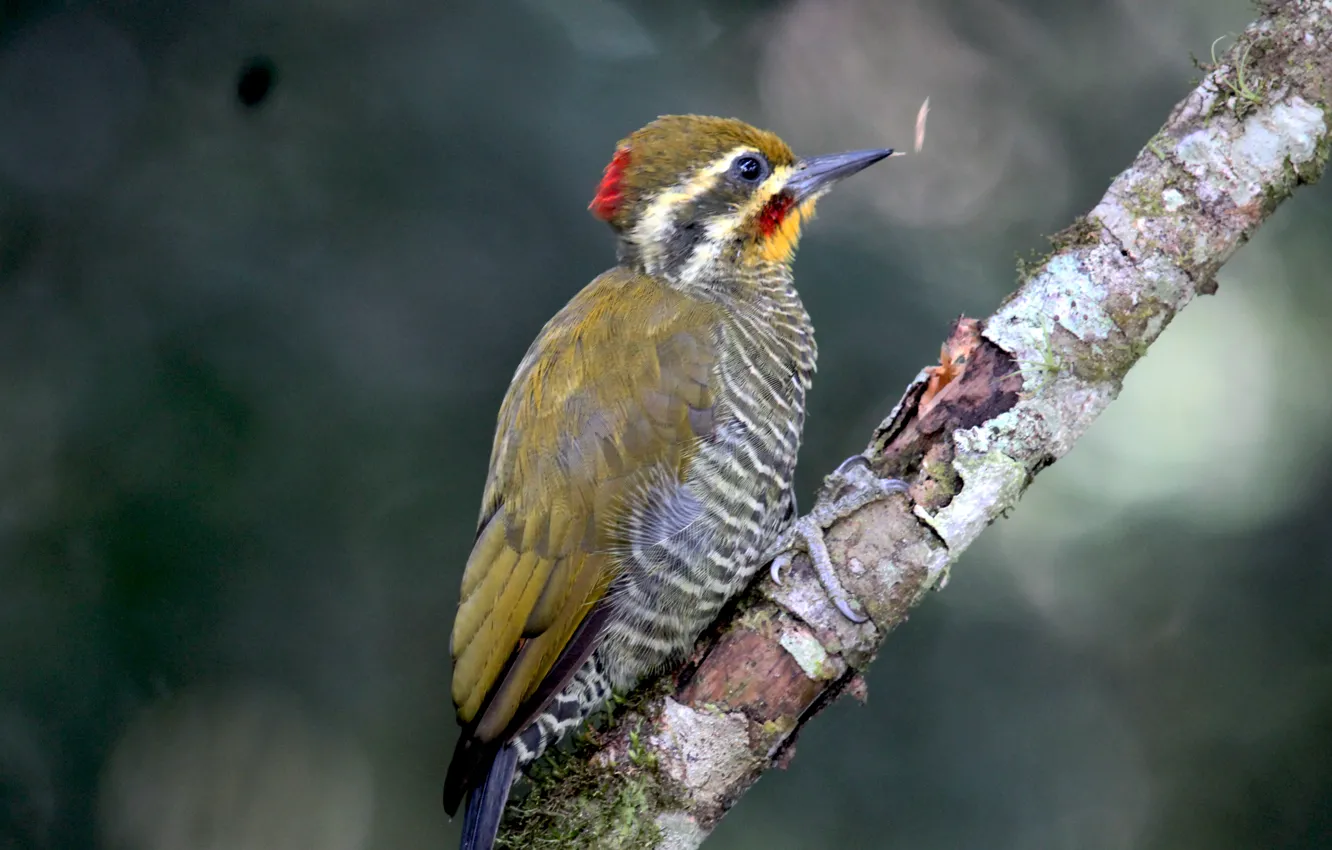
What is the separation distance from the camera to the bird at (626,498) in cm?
247

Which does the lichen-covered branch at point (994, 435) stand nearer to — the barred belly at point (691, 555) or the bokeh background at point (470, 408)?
the barred belly at point (691, 555)

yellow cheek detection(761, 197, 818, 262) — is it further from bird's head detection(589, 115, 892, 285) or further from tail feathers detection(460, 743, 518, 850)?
tail feathers detection(460, 743, 518, 850)

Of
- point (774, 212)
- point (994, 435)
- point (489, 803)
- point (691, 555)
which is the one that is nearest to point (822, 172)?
point (774, 212)

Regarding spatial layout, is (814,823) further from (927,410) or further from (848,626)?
(927,410)

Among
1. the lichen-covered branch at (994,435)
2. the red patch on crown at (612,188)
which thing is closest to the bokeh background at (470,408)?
the red patch on crown at (612,188)

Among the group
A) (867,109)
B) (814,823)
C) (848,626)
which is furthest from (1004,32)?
(814,823)

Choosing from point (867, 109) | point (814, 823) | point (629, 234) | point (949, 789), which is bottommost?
point (814, 823)

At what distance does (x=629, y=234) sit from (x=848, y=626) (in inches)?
48.1

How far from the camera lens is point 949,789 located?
132 inches

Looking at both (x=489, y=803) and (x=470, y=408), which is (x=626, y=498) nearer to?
(x=489, y=803)

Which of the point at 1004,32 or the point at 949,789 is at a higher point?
the point at 1004,32

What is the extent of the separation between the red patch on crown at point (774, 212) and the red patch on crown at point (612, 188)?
37cm

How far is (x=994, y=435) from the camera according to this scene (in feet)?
7.72

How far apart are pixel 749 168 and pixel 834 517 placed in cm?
101
